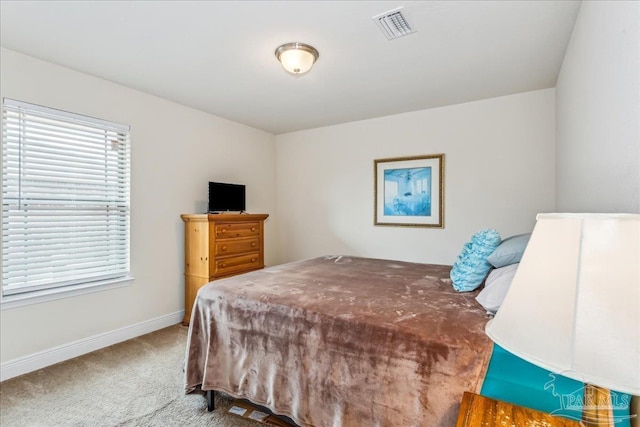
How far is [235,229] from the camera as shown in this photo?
3727mm

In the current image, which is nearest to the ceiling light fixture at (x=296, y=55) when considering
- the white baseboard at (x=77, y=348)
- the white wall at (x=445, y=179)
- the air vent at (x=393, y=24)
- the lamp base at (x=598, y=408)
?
the air vent at (x=393, y=24)

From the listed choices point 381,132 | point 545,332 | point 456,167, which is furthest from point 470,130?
point 545,332

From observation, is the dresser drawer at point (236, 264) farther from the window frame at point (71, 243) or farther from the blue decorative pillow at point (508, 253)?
the blue decorative pillow at point (508, 253)

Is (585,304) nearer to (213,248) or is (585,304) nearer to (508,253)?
(508,253)

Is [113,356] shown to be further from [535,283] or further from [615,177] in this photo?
[615,177]

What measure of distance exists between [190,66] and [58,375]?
106 inches

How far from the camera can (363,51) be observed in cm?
248

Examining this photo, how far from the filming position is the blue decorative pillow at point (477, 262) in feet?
6.30

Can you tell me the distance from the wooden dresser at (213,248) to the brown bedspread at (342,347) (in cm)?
124

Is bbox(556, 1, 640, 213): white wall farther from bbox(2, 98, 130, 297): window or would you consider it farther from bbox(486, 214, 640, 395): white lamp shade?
bbox(2, 98, 130, 297): window

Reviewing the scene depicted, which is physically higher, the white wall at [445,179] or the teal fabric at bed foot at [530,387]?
the white wall at [445,179]

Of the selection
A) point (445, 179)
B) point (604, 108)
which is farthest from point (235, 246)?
point (604, 108)

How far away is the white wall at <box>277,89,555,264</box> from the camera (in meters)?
3.36

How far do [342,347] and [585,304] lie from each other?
118cm
